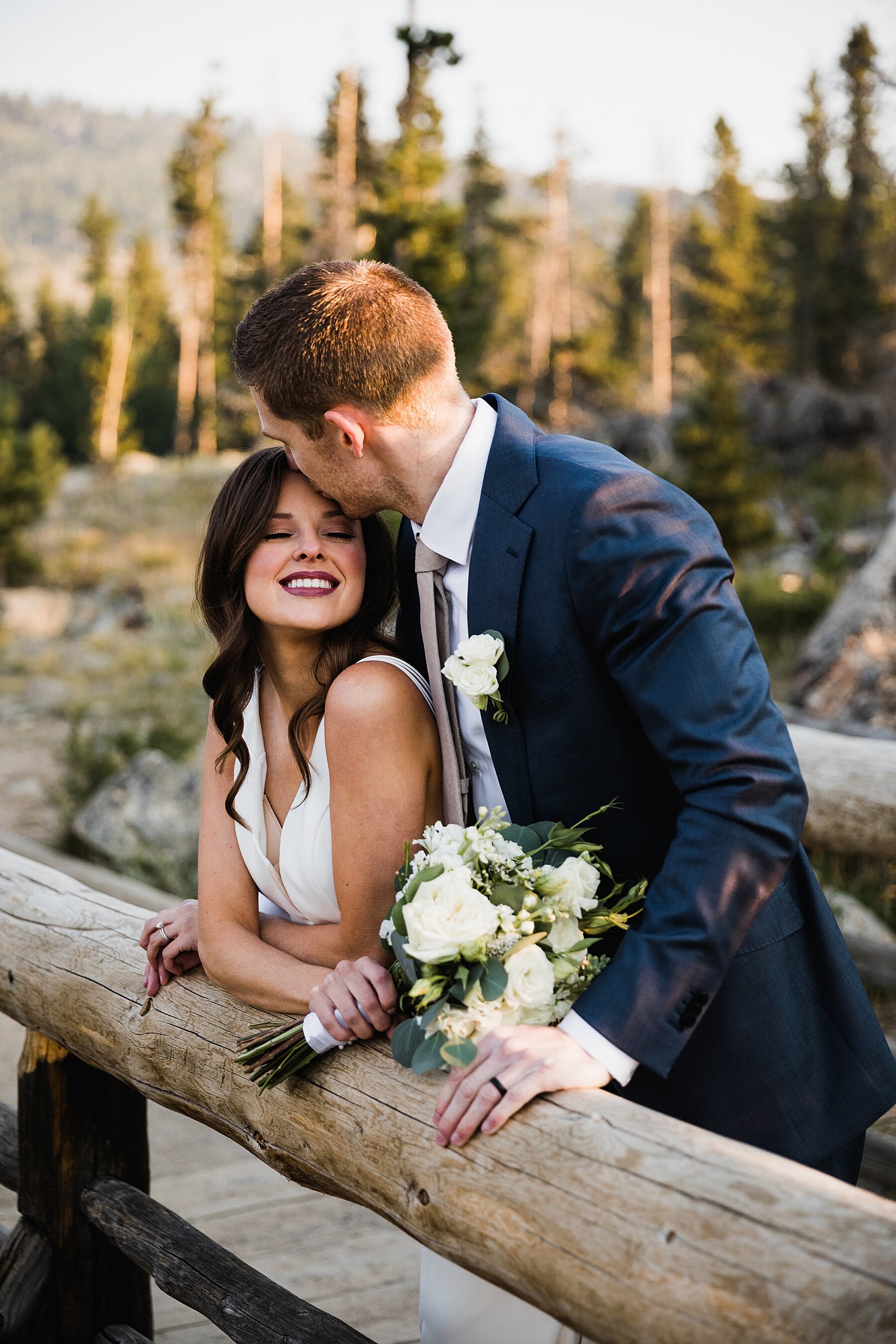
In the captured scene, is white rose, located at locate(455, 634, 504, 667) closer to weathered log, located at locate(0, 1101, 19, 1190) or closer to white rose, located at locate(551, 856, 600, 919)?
white rose, located at locate(551, 856, 600, 919)

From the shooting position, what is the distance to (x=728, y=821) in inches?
63.6

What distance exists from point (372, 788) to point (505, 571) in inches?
19.6

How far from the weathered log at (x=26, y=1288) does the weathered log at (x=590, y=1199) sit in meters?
0.81

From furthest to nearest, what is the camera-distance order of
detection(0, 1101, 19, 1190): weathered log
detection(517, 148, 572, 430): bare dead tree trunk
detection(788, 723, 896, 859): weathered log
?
detection(517, 148, 572, 430): bare dead tree trunk → detection(788, 723, 896, 859): weathered log → detection(0, 1101, 19, 1190): weathered log

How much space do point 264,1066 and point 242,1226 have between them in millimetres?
2196

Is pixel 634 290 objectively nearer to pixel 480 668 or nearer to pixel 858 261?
pixel 858 261

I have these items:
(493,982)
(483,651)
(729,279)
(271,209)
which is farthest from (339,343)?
(271,209)

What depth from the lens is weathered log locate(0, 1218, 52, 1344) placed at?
2537 mm

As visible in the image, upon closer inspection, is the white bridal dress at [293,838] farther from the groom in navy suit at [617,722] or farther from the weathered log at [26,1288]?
the weathered log at [26,1288]

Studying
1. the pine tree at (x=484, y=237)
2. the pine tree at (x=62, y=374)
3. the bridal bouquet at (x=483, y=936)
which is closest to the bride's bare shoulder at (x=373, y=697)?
the bridal bouquet at (x=483, y=936)

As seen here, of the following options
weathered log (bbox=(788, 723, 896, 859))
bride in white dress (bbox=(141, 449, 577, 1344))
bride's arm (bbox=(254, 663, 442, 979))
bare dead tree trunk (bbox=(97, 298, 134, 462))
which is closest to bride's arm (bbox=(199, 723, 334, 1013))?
bride in white dress (bbox=(141, 449, 577, 1344))

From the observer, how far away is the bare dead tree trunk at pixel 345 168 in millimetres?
19734

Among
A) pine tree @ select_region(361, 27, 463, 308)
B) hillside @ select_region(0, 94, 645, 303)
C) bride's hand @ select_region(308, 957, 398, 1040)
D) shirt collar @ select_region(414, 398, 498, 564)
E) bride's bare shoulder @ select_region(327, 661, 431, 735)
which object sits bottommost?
bride's hand @ select_region(308, 957, 398, 1040)

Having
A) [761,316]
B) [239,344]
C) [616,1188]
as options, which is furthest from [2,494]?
[761,316]
